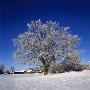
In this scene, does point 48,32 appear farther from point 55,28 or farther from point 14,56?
point 14,56

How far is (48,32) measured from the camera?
4300 cm

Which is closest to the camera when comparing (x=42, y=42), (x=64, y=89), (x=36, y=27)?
(x=64, y=89)

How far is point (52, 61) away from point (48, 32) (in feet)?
15.5

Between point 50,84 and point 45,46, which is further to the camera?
point 45,46

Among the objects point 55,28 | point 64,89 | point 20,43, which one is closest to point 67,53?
point 55,28

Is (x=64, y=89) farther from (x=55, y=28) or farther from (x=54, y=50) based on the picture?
(x=55, y=28)

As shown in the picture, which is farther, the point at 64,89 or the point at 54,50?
the point at 54,50

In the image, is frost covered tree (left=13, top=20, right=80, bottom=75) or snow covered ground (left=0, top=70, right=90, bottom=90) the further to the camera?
frost covered tree (left=13, top=20, right=80, bottom=75)

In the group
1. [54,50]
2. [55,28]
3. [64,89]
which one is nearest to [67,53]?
[54,50]

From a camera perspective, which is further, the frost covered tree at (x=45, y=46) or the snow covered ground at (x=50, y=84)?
the frost covered tree at (x=45, y=46)

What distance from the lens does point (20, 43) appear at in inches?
1698

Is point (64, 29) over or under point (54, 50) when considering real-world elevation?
over

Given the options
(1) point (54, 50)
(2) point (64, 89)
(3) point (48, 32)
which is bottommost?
(2) point (64, 89)

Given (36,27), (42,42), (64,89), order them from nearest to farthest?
(64,89)
(42,42)
(36,27)
